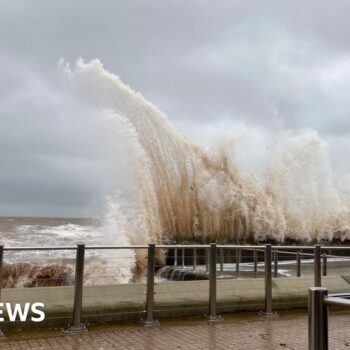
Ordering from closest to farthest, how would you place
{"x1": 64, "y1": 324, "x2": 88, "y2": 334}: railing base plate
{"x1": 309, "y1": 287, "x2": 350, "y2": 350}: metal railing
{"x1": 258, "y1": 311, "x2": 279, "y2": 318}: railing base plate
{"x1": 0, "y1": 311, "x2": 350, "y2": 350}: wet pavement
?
{"x1": 309, "y1": 287, "x2": 350, "y2": 350}: metal railing < {"x1": 0, "y1": 311, "x2": 350, "y2": 350}: wet pavement < {"x1": 64, "y1": 324, "x2": 88, "y2": 334}: railing base plate < {"x1": 258, "y1": 311, "x2": 279, "y2": 318}: railing base plate

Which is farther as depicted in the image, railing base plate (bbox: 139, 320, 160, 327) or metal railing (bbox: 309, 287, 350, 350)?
railing base plate (bbox: 139, 320, 160, 327)

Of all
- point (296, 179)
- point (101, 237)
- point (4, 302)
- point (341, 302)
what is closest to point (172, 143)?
point (101, 237)

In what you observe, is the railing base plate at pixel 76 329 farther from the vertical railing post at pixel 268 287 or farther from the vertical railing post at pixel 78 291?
the vertical railing post at pixel 268 287

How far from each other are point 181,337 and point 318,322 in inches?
166

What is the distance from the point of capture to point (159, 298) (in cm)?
814

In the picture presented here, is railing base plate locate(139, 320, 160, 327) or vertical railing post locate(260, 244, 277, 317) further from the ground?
vertical railing post locate(260, 244, 277, 317)

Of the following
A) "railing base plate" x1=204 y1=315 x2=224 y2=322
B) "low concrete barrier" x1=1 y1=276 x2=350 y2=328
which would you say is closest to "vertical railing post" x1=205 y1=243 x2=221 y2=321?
"railing base plate" x1=204 y1=315 x2=224 y2=322

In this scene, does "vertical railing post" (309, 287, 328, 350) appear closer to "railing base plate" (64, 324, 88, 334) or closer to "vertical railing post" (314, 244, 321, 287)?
"railing base plate" (64, 324, 88, 334)

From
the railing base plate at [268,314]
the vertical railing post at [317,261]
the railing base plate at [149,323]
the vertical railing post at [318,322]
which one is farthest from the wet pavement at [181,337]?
the vertical railing post at [318,322]

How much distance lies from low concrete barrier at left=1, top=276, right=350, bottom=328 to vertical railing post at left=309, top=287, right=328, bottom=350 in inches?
201

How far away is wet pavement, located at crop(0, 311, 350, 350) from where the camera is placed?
6.27 meters

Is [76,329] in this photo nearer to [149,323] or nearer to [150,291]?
[149,323]

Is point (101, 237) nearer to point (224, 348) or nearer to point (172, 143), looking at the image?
point (172, 143)

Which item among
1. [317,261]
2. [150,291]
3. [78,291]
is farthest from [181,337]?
[317,261]
